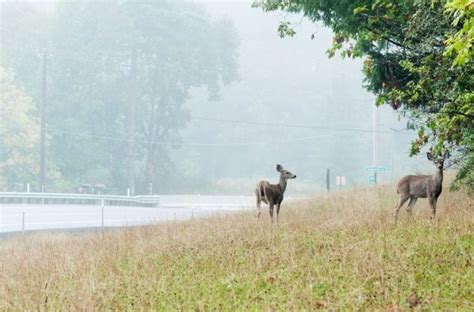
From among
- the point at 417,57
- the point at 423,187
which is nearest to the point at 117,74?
the point at 423,187

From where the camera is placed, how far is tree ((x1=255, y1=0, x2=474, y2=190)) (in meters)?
10.1

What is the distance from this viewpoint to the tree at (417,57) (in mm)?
10062

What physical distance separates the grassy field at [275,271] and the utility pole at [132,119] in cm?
4095

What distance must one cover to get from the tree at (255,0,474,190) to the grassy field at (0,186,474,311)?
1592mm

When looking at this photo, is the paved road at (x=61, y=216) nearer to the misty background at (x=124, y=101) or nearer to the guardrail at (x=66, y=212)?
the guardrail at (x=66, y=212)

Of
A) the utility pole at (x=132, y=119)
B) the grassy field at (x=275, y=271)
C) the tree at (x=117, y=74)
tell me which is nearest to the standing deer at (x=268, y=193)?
the grassy field at (x=275, y=271)

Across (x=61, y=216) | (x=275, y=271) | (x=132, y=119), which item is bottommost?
(x=61, y=216)

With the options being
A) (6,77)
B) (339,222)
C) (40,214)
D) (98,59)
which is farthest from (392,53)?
(98,59)

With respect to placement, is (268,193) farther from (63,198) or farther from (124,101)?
(124,101)

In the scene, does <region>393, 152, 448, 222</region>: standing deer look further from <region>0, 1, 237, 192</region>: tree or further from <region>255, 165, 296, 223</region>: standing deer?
<region>0, 1, 237, 192</region>: tree

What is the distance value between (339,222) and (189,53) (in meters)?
47.2

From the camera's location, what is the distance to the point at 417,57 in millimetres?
12102

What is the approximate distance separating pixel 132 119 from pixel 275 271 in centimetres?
4646

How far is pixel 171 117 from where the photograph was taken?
56719mm
